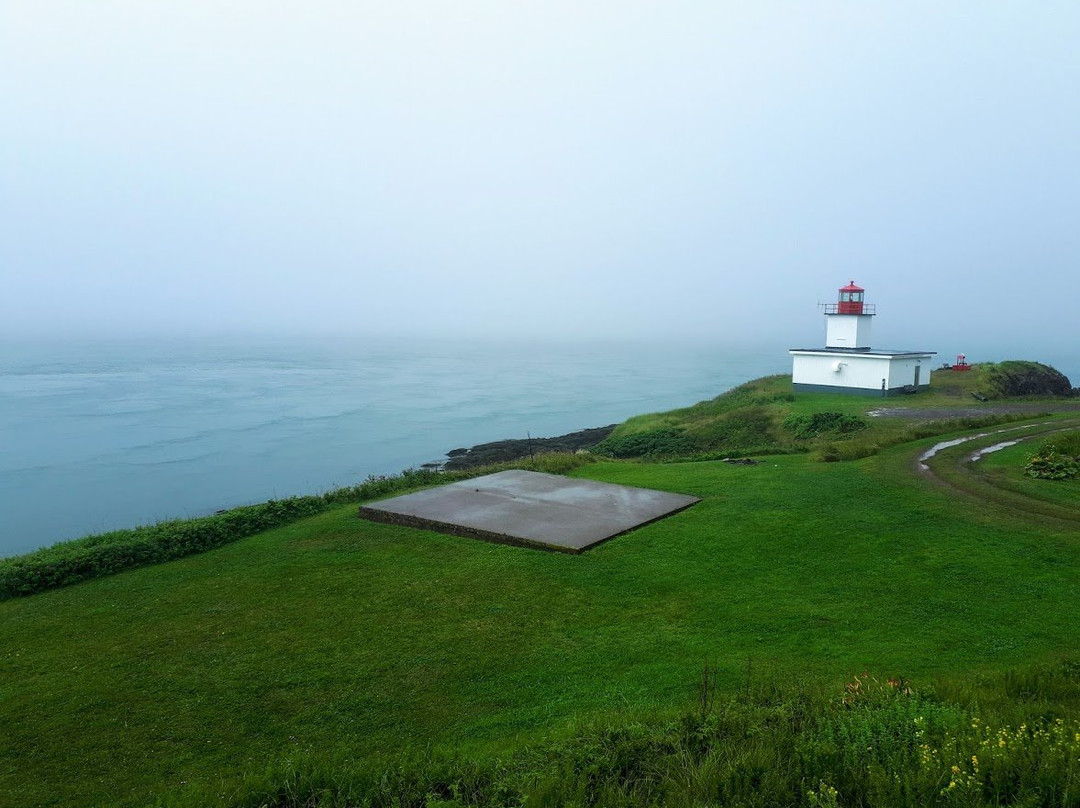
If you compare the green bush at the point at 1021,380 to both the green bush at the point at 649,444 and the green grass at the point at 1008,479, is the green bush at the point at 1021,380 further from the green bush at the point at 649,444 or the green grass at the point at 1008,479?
the green grass at the point at 1008,479

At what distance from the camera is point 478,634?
23.8 ft

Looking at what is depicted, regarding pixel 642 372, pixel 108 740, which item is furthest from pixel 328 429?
pixel 642 372

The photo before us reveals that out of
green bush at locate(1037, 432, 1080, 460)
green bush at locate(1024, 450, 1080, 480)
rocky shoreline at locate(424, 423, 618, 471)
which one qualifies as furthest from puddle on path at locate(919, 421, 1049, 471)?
rocky shoreline at locate(424, 423, 618, 471)

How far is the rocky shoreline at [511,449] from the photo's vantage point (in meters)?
34.1

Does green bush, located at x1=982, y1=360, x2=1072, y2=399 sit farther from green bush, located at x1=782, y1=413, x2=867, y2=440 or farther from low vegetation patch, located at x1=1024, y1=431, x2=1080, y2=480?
low vegetation patch, located at x1=1024, y1=431, x2=1080, y2=480

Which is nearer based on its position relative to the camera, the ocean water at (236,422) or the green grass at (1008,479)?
the green grass at (1008,479)

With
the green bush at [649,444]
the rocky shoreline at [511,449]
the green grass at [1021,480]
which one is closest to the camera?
the green grass at [1021,480]

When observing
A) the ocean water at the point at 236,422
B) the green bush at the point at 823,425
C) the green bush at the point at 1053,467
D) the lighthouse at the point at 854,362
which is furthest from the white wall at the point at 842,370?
the green bush at the point at 1053,467

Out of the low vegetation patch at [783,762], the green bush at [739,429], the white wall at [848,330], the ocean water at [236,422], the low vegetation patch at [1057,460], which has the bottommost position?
the ocean water at [236,422]

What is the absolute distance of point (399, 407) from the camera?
5828 cm

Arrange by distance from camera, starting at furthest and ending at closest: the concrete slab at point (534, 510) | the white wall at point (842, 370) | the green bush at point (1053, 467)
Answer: the white wall at point (842, 370) → the green bush at point (1053, 467) → the concrete slab at point (534, 510)

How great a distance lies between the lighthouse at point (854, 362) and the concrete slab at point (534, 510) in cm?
2180

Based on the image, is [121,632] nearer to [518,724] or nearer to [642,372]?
[518,724]

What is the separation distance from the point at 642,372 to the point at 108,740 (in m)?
96.0
